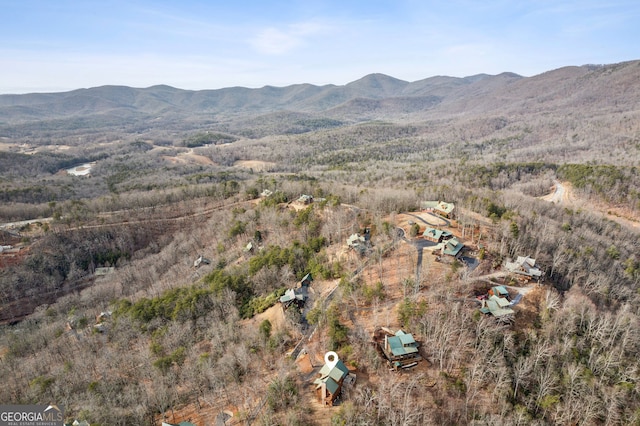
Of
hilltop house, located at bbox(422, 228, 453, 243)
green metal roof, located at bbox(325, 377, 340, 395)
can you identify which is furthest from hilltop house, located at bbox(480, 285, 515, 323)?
green metal roof, located at bbox(325, 377, 340, 395)

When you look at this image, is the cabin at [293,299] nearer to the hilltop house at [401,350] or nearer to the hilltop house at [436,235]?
the hilltop house at [401,350]

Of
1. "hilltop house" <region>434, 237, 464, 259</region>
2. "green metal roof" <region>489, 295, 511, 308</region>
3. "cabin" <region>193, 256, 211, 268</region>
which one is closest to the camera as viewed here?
"green metal roof" <region>489, 295, 511, 308</region>

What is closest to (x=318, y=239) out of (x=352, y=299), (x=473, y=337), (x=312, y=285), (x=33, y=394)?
(x=312, y=285)

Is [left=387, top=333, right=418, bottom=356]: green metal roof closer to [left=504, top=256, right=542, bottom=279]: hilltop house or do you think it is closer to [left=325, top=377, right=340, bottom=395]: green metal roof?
[left=325, top=377, right=340, bottom=395]: green metal roof

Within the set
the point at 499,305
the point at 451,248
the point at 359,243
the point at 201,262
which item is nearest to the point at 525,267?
the point at 451,248

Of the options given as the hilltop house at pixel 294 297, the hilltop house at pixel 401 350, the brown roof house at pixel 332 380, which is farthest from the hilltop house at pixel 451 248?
the brown roof house at pixel 332 380

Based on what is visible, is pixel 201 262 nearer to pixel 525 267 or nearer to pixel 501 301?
pixel 501 301
